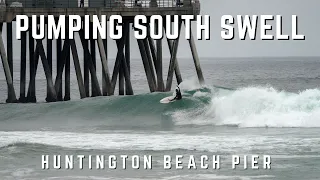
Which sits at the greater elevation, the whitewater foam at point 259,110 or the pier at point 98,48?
the pier at point 98,48

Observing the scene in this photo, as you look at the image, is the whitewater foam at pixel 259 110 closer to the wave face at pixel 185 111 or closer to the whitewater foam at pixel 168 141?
the wave face at pixel 185 111

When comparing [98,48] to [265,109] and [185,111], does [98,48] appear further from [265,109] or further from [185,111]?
[265,109]

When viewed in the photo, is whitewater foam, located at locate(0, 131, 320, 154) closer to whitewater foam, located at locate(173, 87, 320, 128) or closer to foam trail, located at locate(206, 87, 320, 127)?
foam trail, located at locate(206, 87, 320, 127)

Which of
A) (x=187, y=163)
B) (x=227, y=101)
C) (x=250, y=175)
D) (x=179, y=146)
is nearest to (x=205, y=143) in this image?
(x=179, y=146)

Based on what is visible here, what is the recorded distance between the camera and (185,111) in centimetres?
4078

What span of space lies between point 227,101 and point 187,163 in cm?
1524

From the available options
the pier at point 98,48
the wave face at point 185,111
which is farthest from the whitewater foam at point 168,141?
the pier at point 98,48

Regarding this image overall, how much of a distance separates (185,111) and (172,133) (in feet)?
23.4

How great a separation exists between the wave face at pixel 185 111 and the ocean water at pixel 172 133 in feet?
0.13

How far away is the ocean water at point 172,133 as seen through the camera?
2469cm

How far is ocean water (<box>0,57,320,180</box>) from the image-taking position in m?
24.7

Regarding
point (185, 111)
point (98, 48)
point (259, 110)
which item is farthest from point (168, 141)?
point (98, 48)

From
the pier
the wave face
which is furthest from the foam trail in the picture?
the pier

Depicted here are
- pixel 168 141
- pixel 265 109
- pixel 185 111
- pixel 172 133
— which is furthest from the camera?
pixel 185 111
